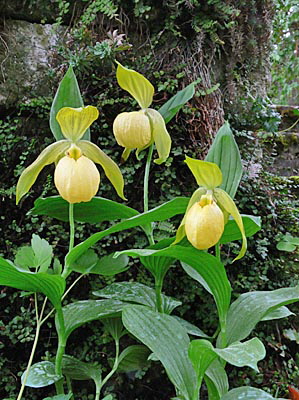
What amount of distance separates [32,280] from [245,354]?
490 mm

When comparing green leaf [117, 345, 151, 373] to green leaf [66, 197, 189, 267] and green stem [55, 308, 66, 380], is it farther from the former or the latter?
green leaf [66, 197, 189, 267]

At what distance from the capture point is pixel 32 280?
33.4 inches

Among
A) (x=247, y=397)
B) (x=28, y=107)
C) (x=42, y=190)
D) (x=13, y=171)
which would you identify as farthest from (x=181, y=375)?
(x=28, y=107)

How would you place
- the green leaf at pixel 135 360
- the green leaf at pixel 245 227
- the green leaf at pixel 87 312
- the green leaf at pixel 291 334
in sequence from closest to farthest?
the green leaf at pixel 245 227
the green leaf at pixel 87 312
the green leaf at pixel 135 360
the green leaf at pixel 291 334

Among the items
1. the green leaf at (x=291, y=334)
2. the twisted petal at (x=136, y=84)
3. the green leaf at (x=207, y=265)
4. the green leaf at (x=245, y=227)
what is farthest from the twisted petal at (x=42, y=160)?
the green leaf at (x=291, y=334)

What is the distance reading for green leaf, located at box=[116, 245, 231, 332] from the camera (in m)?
0.81

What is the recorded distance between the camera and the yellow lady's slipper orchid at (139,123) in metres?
0.95

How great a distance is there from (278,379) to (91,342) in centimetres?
64

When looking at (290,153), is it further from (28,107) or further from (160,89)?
(28,107)

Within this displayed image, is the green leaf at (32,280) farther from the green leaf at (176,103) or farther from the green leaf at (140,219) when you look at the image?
the green leaf at (176,103)

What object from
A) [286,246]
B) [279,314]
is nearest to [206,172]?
[279,314]

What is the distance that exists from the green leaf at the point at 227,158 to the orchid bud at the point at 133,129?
18 cm

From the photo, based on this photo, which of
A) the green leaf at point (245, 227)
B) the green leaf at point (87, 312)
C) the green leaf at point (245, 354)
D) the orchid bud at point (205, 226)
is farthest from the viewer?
the green leaf at point (87, 312)

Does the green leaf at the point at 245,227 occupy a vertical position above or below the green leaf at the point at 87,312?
above
